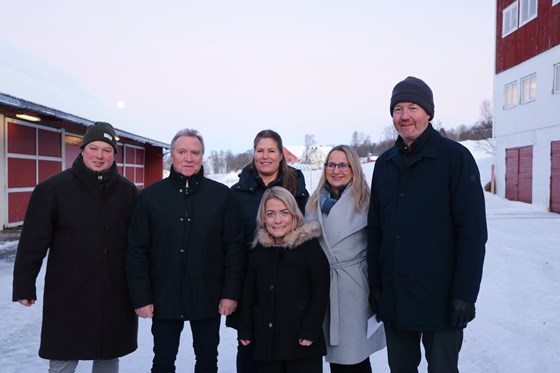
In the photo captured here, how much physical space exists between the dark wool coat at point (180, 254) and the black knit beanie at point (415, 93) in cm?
131

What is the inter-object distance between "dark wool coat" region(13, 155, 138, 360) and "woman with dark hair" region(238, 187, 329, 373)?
2.77ft

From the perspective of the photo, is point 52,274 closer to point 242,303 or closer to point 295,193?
point 242,303

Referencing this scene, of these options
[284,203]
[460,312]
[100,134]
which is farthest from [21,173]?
[460,312]

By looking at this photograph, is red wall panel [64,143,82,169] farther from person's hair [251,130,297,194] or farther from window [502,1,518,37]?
window [502,1,518,37]

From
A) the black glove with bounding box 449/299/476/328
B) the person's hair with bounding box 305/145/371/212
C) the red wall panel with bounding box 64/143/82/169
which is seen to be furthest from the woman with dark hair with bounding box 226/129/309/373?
the red wall panel with bounding box 64/143/82/169

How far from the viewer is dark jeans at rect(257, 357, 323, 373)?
8.93 feet

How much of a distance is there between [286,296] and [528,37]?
17.2 metres

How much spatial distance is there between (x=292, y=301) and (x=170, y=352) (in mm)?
857

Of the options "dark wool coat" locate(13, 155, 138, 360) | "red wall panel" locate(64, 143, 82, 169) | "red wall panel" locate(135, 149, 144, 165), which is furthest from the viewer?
"red wall panel" locate(135, 149, 144, 165)

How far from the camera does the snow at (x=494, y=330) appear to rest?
361 cm

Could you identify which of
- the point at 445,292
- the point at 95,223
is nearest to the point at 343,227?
the point at 445,292

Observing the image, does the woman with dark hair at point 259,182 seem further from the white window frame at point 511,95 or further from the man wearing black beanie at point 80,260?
the white window frame at point 511,95

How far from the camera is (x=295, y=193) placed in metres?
3.18

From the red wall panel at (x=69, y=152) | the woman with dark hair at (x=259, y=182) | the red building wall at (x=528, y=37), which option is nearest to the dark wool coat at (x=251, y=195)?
the woman with dark hair at (x=259, y=182)
